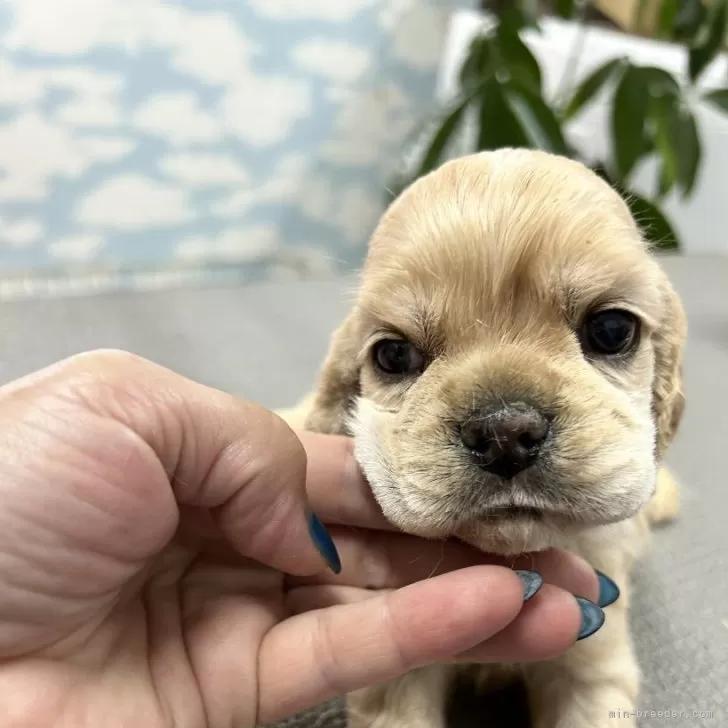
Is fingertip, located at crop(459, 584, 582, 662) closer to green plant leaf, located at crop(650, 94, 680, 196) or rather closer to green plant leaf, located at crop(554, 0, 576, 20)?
green plant leaf, located at crop(650, 94, 680, 196)

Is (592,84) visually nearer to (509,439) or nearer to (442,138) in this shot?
(442,138)

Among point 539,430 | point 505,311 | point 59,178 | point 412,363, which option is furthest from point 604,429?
point 59,178

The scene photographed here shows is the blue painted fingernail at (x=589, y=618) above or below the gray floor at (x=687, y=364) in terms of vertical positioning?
above

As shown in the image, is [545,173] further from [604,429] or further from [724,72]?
[724,72]

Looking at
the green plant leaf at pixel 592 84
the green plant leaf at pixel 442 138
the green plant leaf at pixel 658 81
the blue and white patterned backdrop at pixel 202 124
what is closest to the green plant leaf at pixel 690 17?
the green plant leaf at pixel 592 84

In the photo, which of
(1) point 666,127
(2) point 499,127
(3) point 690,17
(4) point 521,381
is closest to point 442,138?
(2) point 499,127

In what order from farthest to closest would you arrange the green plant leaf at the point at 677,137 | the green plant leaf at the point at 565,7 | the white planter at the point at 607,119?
the white planter at the point at 607,119
the green plant leaf at the point at 565,7
the green plant leaf at the point at 677,137

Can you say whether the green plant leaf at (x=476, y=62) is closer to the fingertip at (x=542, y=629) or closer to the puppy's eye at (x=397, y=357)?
the puppy's eye at (x=397, y=357)
